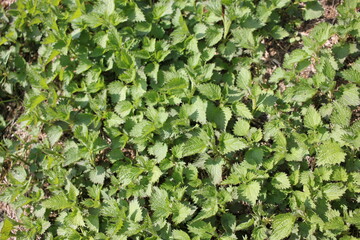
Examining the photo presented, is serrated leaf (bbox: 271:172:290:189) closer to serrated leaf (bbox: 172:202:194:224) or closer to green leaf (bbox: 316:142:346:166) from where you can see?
green leaf (bbox: 316:142:346:166)

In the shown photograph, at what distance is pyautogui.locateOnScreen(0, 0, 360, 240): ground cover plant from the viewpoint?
2545 millimetres

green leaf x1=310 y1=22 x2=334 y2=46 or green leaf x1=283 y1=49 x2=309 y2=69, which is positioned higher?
green leaf x1=310 y1=22 x2=334 y2=46

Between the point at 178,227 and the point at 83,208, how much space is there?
80cm

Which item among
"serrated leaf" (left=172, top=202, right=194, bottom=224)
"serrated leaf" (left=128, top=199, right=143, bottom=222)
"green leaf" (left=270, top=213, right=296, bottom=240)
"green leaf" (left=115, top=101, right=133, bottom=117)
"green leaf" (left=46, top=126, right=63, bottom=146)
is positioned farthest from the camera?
"green leaf" (left=46, top=126, right=63, bottom=146)

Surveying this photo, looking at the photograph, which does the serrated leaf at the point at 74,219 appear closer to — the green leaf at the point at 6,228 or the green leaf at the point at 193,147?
the green leaf at the point at 6,228

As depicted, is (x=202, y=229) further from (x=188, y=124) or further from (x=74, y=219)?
(x=74, y=219)

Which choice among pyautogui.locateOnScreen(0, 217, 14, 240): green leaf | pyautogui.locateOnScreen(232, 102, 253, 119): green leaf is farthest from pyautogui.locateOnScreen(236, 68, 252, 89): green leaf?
pyautogui.locateOnScreen(0, 217, 14, 240): green leaf

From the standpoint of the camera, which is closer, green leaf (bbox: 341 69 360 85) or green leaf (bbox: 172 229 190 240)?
green leaf (bbox: 172 229 190 240)

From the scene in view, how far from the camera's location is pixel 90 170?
2.90 metres

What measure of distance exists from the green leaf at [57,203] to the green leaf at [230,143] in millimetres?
1259

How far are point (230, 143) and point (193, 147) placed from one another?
0.91 ft

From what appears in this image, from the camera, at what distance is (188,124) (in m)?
2.72

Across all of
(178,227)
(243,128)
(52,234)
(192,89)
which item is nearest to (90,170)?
(52,234)

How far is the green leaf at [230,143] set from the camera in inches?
102
